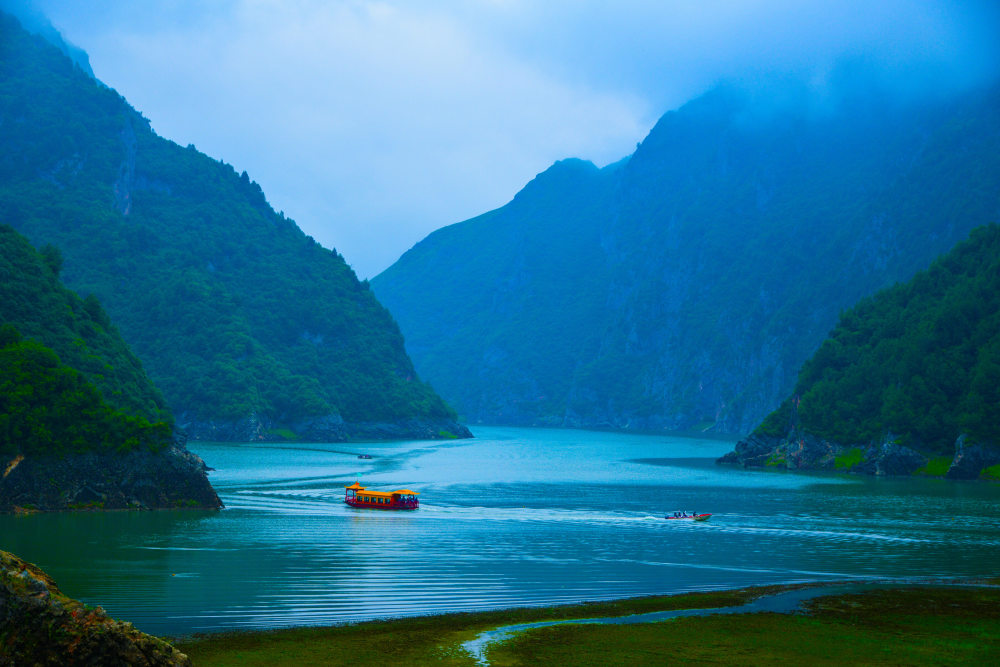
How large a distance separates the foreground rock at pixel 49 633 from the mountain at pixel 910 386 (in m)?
119

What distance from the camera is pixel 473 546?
2334 inches

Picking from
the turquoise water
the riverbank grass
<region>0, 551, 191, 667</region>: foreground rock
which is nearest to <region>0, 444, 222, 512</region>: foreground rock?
the turquoise water

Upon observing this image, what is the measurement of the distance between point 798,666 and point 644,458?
149 m

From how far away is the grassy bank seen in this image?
29.8 metres

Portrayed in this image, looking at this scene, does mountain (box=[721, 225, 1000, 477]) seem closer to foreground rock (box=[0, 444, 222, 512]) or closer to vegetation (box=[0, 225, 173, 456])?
foreground rock (box=[0, 444, 222, 512])

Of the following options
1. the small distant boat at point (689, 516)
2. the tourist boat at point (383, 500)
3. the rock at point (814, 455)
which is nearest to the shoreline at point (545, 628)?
the small distant boat at point (689, 516)

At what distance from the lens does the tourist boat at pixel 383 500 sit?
268 ft

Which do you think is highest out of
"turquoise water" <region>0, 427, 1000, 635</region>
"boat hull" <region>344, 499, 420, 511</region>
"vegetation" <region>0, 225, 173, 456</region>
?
"vegetation" <region>0, 225, 173, 456</region>

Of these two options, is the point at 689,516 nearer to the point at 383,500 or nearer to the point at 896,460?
the point at 383,500

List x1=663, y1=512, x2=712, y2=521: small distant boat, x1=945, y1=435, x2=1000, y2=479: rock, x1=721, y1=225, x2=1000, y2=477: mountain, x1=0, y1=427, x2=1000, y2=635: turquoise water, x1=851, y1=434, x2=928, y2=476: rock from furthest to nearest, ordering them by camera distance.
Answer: x1=851, y1=434, x2=928, y2=476: rock < x1=721, y1=225, x2=1000, y2=477: mountain < x1=945, y1=435, x2=1000, y2=479: rock < x1=663, y1=512, x2=712, y2=521: small distant boat < x1=0, y1=427, x2=1000, y2=635: turquoise water

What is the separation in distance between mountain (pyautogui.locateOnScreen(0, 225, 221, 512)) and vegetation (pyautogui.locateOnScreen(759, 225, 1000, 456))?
97375 mm

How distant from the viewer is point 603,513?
82.3 meters

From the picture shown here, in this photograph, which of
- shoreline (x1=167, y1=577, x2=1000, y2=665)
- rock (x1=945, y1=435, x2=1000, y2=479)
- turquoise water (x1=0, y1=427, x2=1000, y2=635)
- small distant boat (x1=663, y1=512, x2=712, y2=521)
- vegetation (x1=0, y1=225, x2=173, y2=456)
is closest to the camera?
shoreline (x1=167, y1=577, x2=1000, y2=665)

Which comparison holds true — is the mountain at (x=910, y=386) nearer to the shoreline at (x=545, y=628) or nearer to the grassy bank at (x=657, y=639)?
the shoreline at (x=545, y=628)
